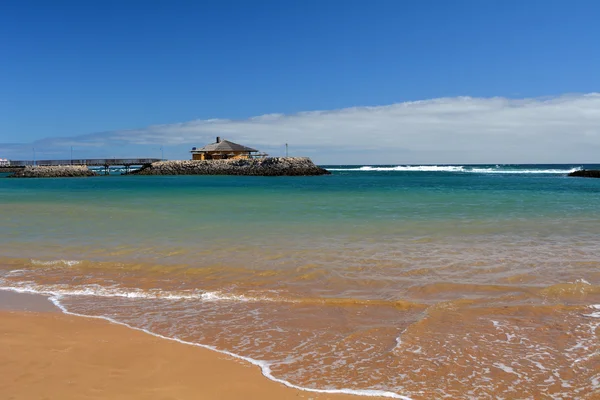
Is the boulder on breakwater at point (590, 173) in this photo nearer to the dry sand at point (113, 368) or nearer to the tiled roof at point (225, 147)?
the tiled roof at point (225, 147)

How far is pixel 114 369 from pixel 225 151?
6897 cm

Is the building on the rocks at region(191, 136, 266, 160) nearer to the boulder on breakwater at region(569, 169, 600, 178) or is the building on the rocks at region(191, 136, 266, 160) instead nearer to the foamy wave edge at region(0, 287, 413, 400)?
the boulder on breakwater at region(569, 169, 600, 178)

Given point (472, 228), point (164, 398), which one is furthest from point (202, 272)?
point (472, 228)

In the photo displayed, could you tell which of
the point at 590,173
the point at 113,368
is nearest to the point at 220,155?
Result: the point at 590,173

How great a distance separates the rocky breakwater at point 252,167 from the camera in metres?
65.9

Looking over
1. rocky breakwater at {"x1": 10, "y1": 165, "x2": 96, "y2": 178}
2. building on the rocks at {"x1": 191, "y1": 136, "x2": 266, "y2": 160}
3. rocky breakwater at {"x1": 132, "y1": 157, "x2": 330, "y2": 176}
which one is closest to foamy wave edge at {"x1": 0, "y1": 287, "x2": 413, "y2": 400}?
rocky breakwater at {"x1": 132, "y1": 157, "x2": 330, "y2": 176}

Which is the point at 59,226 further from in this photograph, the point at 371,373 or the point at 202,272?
Result: the point at 371,373

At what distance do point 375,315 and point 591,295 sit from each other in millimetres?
2731

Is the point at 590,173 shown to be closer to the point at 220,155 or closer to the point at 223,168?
the point at 223,168

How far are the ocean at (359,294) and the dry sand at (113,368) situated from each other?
0.72 feet

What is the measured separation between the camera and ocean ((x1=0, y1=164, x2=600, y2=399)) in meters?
3.66

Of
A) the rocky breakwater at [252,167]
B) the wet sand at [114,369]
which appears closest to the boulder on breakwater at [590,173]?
the rocky breakwater at [252,167]

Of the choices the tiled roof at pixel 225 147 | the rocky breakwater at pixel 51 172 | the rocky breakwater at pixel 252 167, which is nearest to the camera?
the rocky breakwater at pixel 252 167

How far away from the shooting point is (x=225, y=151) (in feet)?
234
